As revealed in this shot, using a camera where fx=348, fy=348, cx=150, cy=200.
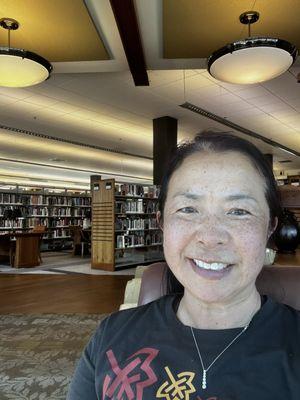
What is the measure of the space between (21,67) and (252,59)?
104 inches

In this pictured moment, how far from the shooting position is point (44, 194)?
11.6m

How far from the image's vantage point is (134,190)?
28.1ft

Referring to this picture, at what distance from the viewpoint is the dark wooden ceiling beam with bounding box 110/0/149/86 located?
3.37m

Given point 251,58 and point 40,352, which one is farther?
point 251,58

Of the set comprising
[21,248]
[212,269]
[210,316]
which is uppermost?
[212,269]

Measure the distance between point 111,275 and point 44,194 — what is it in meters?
5.60

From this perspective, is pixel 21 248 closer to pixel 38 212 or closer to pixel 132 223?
pixel 132 223

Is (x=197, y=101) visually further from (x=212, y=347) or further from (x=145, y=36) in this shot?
(x=212, y=347)

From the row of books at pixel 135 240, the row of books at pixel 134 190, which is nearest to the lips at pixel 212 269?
the row of books at pixel 134 190

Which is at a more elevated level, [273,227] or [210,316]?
[273,227]

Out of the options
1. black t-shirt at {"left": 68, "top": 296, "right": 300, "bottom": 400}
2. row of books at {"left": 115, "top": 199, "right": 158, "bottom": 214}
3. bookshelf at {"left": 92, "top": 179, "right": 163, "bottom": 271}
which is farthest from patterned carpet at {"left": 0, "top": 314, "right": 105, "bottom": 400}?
row of books at {"left": 115, "top": 199, "right": 158, "bottom": 214}

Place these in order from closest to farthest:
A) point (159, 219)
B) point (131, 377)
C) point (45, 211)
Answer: point (131, 377)
point (159, 219)
point (45, 211)

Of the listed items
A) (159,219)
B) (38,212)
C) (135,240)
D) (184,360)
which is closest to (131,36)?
(159,219)

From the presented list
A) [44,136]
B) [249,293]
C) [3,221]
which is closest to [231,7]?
[249,293]
